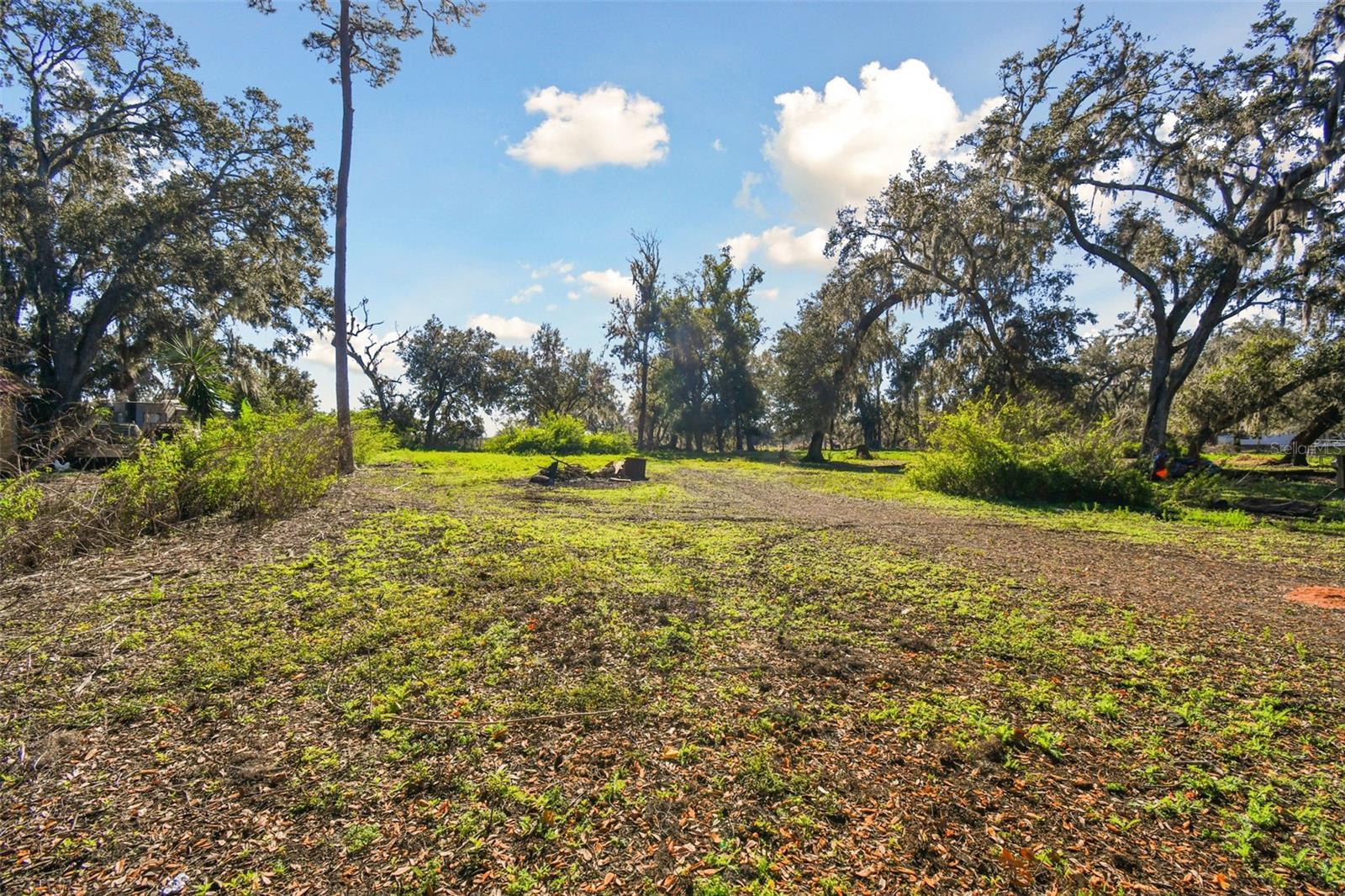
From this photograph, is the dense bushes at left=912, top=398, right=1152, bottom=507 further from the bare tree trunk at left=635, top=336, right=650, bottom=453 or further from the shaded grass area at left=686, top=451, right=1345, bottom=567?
the bare tree trunk at left=635, top=336, right=650, bottom=453

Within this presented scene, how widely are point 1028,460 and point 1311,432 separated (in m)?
19.5

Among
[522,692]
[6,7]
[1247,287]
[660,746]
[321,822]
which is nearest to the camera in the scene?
[321,822]

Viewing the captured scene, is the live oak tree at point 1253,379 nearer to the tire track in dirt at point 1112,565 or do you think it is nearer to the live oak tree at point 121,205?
the tire track in dirt at point 1112,565

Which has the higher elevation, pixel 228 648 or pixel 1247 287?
pixel 1247 287

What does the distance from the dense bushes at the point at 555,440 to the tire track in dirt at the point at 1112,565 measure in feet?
68.8

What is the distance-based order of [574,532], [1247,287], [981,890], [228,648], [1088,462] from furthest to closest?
[1247,287], [1088,462], [574,532], [228,648], [981,890]

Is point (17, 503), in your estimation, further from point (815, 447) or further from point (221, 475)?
point (815, 447)

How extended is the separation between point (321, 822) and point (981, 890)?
2309mm

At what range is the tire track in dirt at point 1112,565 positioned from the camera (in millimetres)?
4539

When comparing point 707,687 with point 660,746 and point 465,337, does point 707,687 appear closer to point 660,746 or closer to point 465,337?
point 660,746

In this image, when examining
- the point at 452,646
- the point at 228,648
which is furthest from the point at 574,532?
the point at 228,648

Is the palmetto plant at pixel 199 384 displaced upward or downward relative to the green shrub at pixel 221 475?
upward

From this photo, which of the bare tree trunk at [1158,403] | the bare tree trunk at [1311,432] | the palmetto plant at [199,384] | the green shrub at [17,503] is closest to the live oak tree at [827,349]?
the bare tree trunk at [1158,403]

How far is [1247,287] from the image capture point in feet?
55.1
